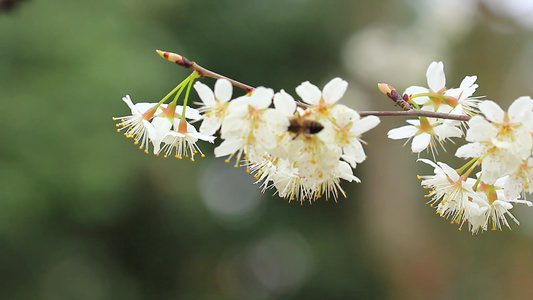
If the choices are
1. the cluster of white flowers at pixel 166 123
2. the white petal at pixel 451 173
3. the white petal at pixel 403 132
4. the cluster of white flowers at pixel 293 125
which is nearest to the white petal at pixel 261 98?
the cluster of white flowers at pixel 293 125

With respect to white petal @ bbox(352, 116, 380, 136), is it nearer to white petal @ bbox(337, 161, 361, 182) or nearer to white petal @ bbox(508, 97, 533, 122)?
white petal @ bbox(337, 161, 361, 182)

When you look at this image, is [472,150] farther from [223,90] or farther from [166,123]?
[166,123]

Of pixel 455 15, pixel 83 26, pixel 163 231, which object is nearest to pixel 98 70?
pixel 83 26

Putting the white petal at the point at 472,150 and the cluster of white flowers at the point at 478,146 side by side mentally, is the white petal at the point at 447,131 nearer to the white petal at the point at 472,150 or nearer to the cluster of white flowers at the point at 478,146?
the cluster of white flowers at the point at 478,146

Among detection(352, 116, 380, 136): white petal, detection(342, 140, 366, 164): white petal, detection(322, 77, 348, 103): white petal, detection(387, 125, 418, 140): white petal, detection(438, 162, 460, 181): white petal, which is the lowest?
detection(342, 140, 366, 164): white petal

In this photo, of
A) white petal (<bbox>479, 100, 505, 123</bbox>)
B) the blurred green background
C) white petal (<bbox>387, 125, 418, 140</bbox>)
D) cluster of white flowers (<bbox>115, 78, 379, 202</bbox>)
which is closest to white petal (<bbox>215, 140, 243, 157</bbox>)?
cluster of white flowers (<bbox>115, 78, 379, 202</bbox>)
